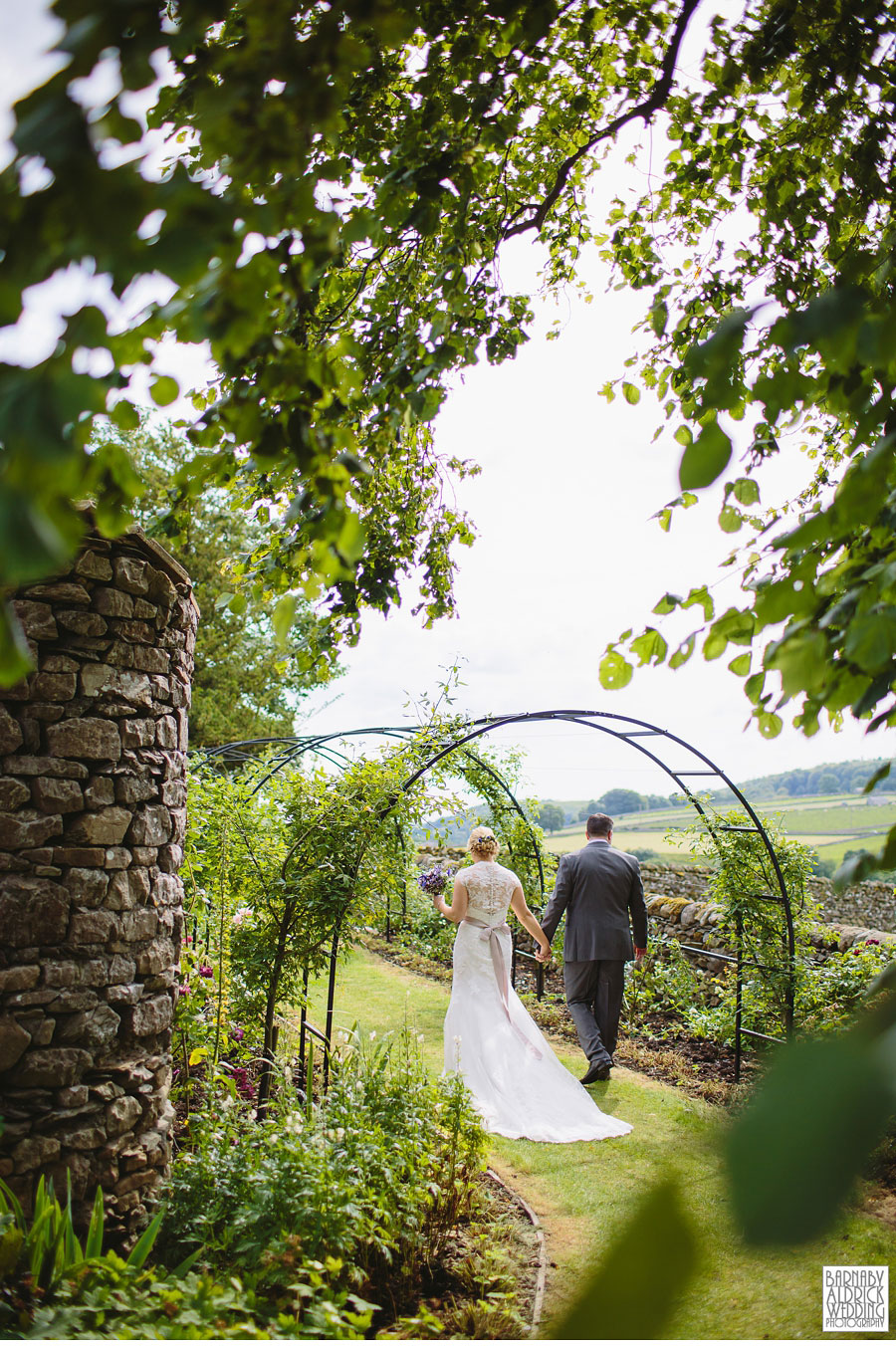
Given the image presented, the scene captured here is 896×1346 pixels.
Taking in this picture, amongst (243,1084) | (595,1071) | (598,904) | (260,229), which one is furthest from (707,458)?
(595,1071)

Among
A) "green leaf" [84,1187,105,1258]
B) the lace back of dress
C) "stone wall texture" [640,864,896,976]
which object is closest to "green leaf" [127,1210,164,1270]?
"green leaf" [84,1187,105,1258]

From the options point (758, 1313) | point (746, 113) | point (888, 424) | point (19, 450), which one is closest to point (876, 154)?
point (746, 113)

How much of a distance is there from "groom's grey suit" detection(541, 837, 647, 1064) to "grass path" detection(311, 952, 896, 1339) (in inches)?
16.0

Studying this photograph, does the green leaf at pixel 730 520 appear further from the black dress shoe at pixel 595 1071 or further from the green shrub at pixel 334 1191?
the black dress shoe at pixel 595 1071

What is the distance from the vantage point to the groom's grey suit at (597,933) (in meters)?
5.91

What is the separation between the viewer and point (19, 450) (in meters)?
0.66

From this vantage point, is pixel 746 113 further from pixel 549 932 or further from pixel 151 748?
pixel 549 932

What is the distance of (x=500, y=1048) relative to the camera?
5621 millimetres

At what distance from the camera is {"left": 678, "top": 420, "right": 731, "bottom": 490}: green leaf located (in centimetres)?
101

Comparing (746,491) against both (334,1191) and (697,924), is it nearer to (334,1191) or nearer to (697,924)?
(334,1191)

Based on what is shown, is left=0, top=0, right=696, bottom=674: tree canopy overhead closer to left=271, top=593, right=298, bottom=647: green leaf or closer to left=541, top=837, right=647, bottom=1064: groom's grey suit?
left=271, top=593, right=298, bottom=647: green leaf

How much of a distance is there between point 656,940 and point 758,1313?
4.80 meters

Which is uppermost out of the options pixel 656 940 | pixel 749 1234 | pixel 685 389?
pixel 685 389

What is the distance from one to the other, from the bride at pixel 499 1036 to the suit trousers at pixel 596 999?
14.9 inches
